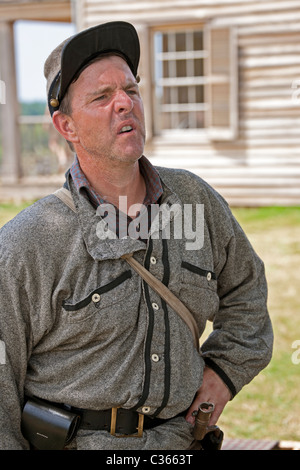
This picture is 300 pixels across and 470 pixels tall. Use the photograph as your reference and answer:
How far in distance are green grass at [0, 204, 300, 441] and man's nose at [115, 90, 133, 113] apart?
7.80ft

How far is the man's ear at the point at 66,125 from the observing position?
1906 millimetres

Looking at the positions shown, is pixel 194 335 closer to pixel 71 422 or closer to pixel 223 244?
pixel 223 244

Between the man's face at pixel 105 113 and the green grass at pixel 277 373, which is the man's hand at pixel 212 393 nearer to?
the man's face at pixel 105 113

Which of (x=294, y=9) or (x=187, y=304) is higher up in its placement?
(x=294, y=9)

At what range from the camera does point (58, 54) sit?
190 centimetres

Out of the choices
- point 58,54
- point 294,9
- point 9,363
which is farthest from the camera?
point 294,9

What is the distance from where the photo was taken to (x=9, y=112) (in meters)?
10.3

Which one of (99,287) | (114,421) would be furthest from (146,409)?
(99,287)

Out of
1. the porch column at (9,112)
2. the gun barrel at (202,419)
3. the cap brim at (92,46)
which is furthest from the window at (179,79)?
the gun barrel at (202,419)

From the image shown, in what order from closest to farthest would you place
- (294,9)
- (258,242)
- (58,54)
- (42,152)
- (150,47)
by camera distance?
(58,54), (258,242), (294,9), (150,47), (42,152)

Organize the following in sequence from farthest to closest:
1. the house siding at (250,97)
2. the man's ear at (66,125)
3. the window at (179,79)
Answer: the window at (179,79) → the house siding at (250,97) → the man's ear at (66,125)

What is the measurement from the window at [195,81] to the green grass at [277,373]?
2189 millimetres
